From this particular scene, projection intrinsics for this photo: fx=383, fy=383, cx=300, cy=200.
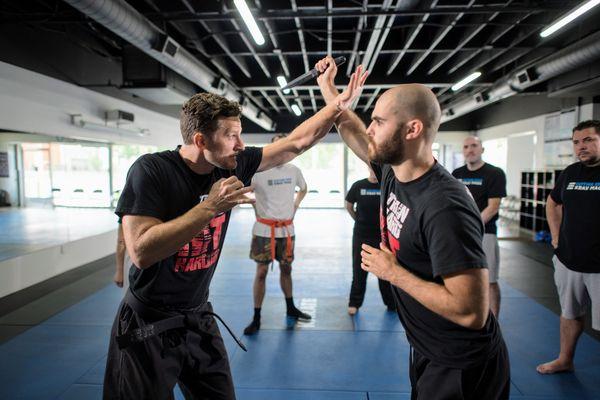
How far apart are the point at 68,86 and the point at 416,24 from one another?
5408mm

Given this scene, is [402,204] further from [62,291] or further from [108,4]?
[62,291]

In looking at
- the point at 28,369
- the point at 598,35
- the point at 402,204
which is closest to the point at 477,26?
the point at 598,35

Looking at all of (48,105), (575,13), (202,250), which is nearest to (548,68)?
(575,13)

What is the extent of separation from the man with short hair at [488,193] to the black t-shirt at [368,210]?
91 centimetres

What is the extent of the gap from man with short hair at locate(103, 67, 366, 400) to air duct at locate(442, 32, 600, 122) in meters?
5.90

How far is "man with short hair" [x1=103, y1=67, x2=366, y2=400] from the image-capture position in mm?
1662

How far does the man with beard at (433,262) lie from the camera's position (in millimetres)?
1355

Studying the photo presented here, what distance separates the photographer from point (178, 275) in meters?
1.85

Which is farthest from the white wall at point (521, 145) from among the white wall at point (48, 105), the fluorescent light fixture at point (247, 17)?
the white wall at point (48, 105)

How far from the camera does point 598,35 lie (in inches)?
206

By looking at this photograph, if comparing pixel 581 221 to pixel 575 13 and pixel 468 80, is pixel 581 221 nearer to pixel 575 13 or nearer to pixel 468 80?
pixel 575 13

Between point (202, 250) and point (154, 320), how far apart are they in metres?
0.39

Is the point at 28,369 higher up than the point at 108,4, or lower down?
lower down

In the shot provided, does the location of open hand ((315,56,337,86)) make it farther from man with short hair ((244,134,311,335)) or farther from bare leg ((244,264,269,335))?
bare leg ((244,264,269,335))
